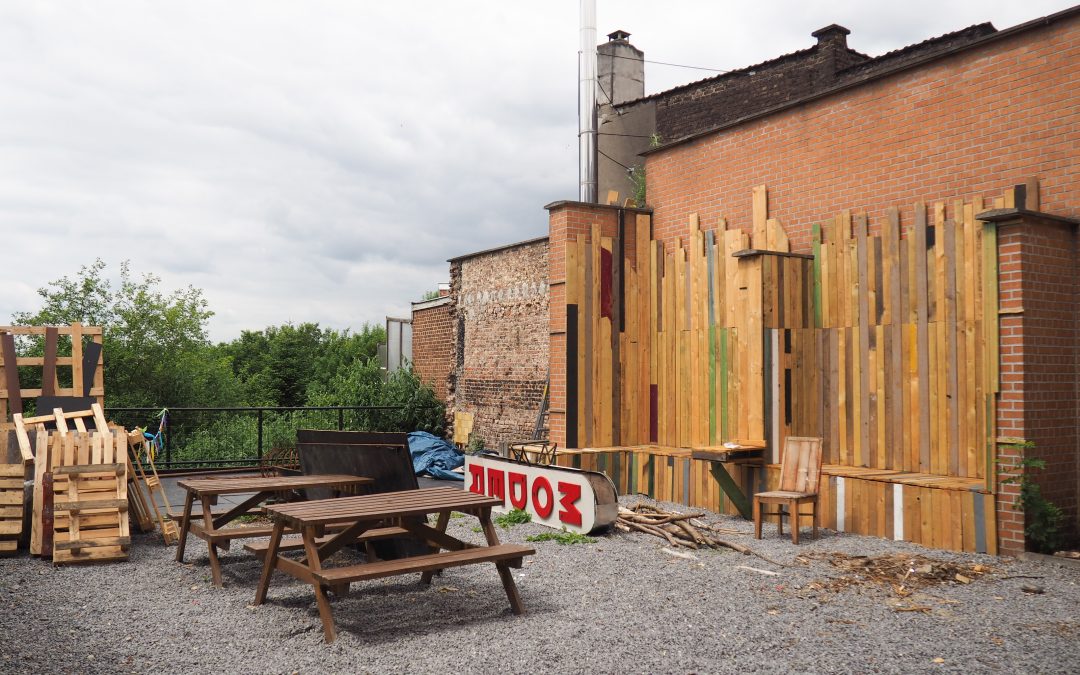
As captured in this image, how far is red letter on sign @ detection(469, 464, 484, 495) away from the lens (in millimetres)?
9305

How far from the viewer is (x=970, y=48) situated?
780 centimetres

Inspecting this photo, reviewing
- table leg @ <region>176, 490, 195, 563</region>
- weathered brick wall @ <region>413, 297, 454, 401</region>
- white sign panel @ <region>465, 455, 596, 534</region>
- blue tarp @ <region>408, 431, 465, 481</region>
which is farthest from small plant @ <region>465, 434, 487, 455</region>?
table leg @ <region>176, 490, 195, 563</region>

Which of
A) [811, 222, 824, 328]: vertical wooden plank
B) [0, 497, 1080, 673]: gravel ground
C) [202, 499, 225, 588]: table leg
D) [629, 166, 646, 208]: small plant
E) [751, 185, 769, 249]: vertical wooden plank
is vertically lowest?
[0, 497, 1080, 673]: gravel ground

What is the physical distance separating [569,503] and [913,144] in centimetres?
487

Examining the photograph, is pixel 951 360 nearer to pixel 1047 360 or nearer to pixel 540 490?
pixel 1047 360

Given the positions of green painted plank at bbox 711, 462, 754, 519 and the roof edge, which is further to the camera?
green painted plank at bbox 711, 462, 754, 519

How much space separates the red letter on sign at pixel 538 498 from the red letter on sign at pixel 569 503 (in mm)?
133

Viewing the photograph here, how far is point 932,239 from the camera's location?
26.0 ft

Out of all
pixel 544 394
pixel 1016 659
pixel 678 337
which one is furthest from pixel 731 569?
pixel 544 394

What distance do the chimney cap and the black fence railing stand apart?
1025 cm

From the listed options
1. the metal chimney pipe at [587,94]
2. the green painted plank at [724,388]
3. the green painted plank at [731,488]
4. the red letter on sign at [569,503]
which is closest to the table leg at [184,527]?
the red letter on sign at [569,503]

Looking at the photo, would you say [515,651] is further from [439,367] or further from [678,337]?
[439,367]

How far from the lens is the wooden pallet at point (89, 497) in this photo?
693cm

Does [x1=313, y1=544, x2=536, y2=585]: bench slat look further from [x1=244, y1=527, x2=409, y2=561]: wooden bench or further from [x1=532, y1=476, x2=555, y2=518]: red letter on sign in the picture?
[x1=532, y1=476, x2=555, y2=518]: red letter on sign
